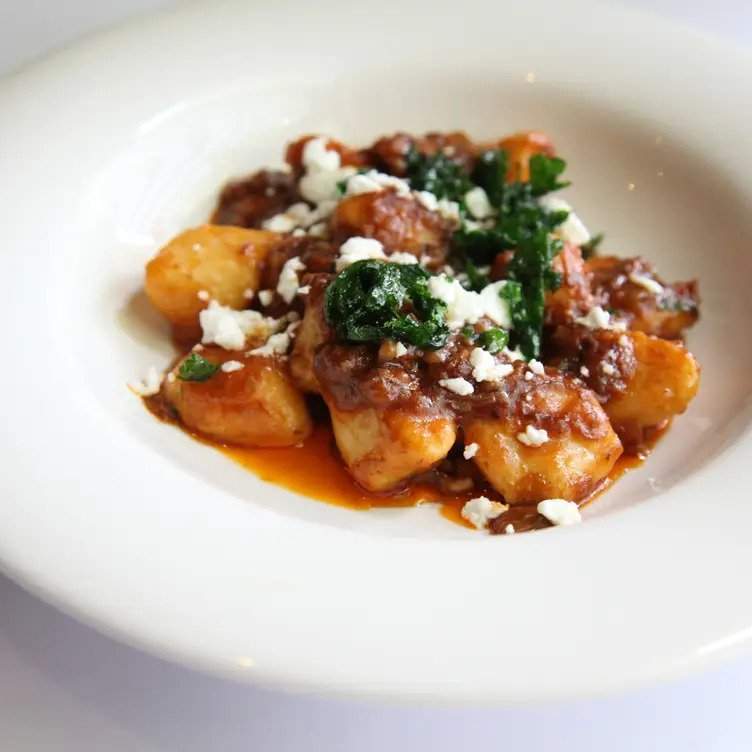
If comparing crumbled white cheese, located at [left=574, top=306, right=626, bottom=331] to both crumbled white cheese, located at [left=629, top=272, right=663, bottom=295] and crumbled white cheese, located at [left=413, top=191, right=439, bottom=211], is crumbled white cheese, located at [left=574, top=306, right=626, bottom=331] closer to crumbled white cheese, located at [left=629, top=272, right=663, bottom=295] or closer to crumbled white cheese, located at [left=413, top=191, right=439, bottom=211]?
crumbled white cheese, located at [left=629, top=272, right=663, bottom=295]

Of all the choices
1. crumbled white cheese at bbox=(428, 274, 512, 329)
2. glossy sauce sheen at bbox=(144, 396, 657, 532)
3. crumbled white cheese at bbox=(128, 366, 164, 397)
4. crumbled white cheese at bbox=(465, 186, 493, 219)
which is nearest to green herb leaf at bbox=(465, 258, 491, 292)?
crumbled white cheese at bbox=(428, 274, 512, 329)

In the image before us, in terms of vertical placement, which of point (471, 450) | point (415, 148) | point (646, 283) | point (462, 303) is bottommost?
point (471, 450)

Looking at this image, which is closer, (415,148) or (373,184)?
(373,184)

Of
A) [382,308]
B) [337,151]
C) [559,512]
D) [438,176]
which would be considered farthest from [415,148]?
[559,512]

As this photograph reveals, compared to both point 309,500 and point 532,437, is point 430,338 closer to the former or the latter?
point 532,437

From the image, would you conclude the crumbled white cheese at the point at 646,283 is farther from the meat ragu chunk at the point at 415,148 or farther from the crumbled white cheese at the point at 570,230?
the meat ragu chunk at the point at 415,148
